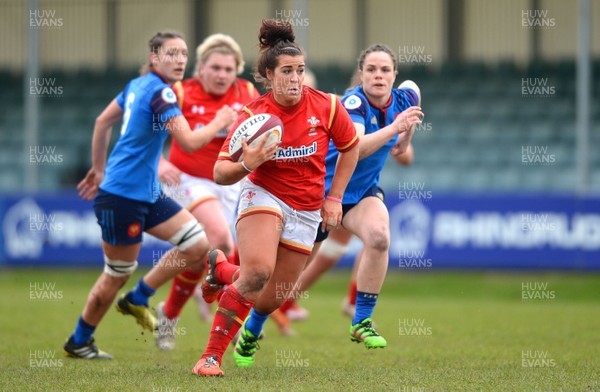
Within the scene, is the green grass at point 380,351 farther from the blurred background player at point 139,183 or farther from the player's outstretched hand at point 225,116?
the player's outstretched hand at point 225,116

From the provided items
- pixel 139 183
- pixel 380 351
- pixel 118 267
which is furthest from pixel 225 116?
pixel 380 351

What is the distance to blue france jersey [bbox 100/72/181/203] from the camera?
705cm

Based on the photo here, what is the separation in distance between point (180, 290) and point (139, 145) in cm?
150

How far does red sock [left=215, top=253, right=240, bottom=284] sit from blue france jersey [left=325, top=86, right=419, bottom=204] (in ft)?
3.96

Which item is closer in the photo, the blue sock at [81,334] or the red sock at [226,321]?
the red sock at [226,321]

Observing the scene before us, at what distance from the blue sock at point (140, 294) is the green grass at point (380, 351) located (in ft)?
1.37

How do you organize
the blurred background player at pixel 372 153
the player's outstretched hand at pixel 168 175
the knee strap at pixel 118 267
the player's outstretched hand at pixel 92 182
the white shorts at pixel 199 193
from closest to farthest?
the blurred background player at pixel 372 153, the knee strap at pixel 118 267, the player's outstretched hand at pixel 92 182, the player's outstretched hand at pixel 168 175, the white shorts at pixel 199 193

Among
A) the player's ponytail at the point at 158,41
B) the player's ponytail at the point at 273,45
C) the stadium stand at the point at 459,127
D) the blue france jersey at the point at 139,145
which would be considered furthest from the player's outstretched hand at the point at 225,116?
the stadium stand at the point at 459,127

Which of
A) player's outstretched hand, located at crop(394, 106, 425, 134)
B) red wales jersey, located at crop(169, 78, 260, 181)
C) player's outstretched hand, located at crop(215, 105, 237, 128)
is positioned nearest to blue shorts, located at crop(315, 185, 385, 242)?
player's outstretched hand, located at crop(394, 106, 425, 134)

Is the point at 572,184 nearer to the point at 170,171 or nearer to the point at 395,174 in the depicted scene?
the point at 395,174

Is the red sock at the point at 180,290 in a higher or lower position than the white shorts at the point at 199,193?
lower

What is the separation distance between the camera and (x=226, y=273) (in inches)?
253

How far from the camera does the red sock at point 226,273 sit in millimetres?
6371

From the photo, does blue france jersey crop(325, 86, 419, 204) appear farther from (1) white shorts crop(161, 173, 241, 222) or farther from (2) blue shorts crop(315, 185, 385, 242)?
(1) white shorts crop(161, 173, 241, 222)
